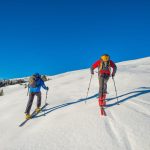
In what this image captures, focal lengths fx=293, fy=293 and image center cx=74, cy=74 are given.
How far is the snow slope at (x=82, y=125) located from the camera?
28.8ft

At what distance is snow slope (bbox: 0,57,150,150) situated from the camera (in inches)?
346

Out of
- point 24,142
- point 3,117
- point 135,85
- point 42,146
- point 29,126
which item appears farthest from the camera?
point 135,85

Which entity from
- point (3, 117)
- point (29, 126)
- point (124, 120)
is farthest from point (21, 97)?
point (124, 120)

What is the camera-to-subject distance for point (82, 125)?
1027 cm

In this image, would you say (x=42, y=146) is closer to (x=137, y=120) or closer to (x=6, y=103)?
(x=137, y=120)

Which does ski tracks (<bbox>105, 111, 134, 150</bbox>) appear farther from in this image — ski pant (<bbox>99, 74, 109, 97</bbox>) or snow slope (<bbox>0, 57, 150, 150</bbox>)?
ski pant (<bbox>99, 74, 109, 97</bbox>)

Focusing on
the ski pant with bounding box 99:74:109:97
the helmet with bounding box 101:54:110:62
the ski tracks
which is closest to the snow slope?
the ski tracks

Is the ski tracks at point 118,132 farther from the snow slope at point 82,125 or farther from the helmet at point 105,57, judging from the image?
the helmet at point 105,57

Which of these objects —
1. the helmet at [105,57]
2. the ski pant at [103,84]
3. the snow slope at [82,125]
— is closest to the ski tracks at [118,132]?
the snow slope at [82,125]

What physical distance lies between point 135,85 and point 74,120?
7060 mm

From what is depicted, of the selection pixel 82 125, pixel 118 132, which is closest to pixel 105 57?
pixel 82 125

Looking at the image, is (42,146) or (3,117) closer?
(42,146)

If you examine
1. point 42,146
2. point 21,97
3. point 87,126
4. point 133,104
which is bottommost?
point 42,146

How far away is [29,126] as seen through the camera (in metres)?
11.7
